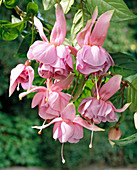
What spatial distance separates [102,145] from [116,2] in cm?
302

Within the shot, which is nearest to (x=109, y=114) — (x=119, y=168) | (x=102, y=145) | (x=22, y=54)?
(x=22, y=54)

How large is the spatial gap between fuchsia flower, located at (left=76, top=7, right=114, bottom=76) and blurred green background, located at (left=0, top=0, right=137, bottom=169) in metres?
2.44

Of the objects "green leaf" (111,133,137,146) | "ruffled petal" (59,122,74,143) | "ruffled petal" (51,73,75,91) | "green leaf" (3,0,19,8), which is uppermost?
"green leaf" (3,0,19,8)

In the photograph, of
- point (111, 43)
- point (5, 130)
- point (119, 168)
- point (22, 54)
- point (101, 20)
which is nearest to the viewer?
point (101, 20)

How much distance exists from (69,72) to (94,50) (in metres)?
0.05

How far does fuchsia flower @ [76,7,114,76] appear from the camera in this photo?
360 millimetres

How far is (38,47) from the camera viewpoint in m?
0.38

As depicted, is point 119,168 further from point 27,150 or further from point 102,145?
point 27,150

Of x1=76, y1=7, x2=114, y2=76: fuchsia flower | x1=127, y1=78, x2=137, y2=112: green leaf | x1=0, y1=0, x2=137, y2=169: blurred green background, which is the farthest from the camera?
x1=0, y1=0, x2=137, y2=169: blurred green background

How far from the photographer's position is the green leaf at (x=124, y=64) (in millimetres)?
460

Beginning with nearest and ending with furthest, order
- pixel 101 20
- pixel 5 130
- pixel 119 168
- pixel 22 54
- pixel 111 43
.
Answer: pixel 101 20
pixel 22 54
pixel 5 130
pixel 111 43
pixel 119 168

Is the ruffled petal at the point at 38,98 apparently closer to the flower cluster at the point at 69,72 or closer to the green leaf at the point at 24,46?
the flower cluster at the point at 69,72

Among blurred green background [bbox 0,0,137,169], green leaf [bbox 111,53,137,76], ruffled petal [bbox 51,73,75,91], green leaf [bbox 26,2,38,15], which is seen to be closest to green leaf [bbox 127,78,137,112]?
green leaf [bbox 111,53,137,76]

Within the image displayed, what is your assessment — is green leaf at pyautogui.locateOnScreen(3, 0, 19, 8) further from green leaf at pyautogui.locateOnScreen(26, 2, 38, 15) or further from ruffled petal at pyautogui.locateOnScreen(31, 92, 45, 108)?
ruffled petal at pyautogui.locateOnScreen(31, 92, 45, 108)
